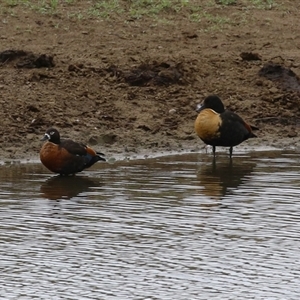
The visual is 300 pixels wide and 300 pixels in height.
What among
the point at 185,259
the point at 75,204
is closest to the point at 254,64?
the point at 75,204

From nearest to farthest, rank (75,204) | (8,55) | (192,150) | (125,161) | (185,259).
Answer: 1. (185,259)
2. (75,204)
3. (125,161)
4. (192,150)
5. (8,55)

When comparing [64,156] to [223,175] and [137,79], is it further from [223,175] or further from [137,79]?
[137,79]

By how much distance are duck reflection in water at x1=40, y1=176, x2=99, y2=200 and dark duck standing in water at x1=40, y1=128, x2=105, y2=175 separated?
12cm

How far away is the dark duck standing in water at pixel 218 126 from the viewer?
14.1 m

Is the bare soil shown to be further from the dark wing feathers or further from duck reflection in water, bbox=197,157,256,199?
duck reflection in water, bbox=197,157,256,199

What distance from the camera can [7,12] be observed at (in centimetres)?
1772

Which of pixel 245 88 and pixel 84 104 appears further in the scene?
pixel 245 88

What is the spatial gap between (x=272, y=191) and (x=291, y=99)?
4726mm

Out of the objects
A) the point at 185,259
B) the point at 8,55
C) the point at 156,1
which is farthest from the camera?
the point at 156,1

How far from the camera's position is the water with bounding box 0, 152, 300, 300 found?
330 inches

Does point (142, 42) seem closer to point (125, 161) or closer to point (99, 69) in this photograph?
point (99, 69)

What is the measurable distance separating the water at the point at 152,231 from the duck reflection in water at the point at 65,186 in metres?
0.01

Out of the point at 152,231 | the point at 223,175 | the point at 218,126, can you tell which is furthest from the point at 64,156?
the point at 152,231

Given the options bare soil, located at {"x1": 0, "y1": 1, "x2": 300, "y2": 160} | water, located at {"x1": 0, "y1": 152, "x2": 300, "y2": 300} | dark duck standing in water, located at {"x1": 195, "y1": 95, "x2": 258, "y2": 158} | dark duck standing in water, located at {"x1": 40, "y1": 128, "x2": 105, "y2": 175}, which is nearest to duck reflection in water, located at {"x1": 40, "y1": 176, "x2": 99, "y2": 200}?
water, located at {"x1": 0, "y1": 152, "x2": 300, "y2": 300}
